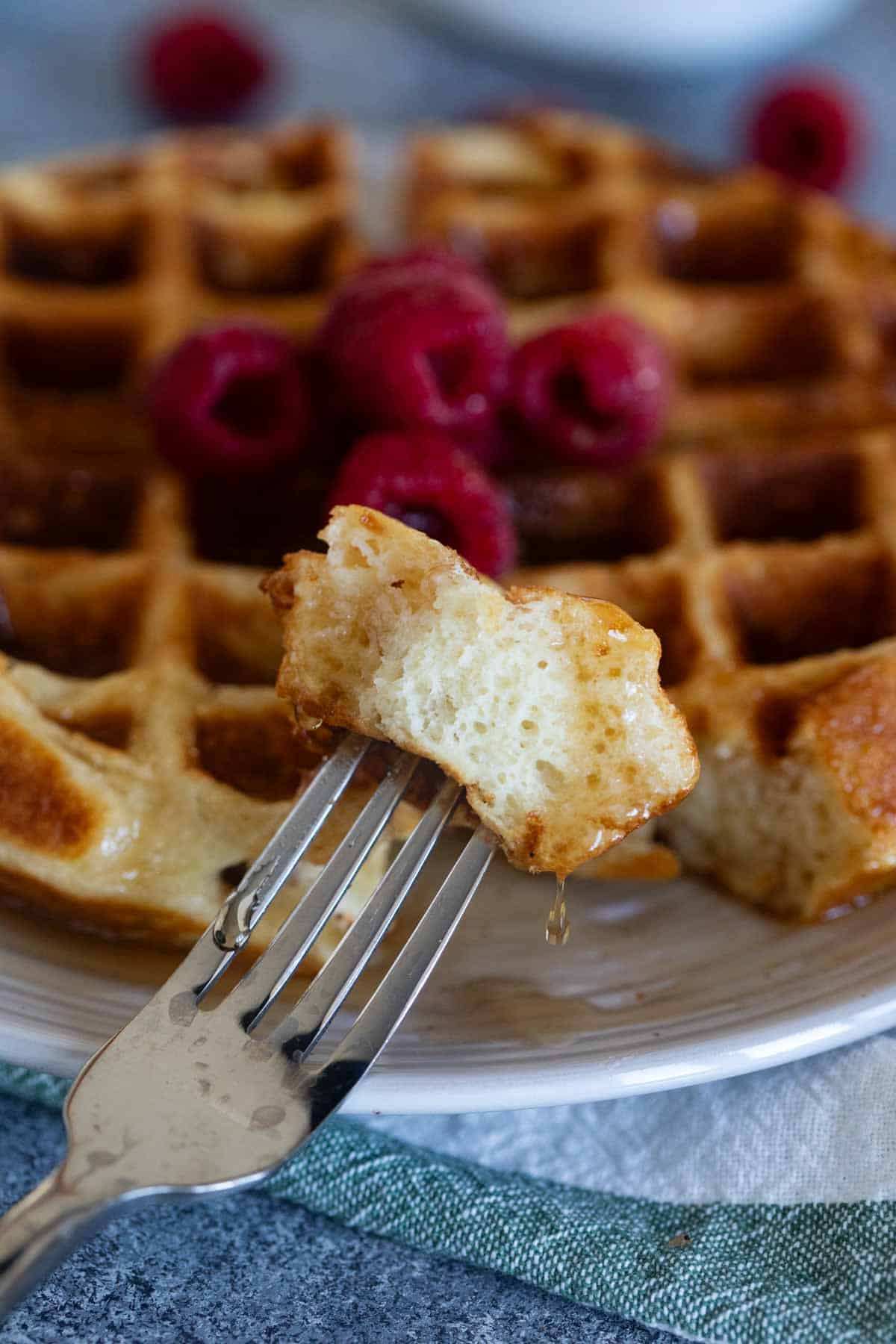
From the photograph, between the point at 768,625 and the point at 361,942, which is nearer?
the point at 361,942

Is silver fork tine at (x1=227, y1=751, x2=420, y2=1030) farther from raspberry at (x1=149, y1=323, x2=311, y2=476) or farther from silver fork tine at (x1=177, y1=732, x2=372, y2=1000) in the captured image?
raspberry at (x1=149, y1=323, x2=311, y2=476)

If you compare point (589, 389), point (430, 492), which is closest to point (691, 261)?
point (589, 389)

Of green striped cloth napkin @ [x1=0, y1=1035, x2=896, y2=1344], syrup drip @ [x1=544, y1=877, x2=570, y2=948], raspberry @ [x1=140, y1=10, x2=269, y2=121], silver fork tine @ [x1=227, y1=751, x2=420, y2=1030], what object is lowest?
green striped cloth napkin @ [x1=0, y1=1035, x2=896, y2=1344]

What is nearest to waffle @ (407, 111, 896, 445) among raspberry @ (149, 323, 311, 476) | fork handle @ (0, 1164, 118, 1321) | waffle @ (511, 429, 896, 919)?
waffle @ (511, 429, 896, 919)

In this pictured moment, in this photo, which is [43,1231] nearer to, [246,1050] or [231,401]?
[246,1050]

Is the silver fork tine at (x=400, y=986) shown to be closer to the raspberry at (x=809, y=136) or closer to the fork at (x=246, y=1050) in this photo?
the fork at (x=246, y=1050)

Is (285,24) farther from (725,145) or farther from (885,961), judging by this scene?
(885,961)

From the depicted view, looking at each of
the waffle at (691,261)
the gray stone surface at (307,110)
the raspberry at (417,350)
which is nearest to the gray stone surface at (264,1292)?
the gray stone surface at (307,110)
